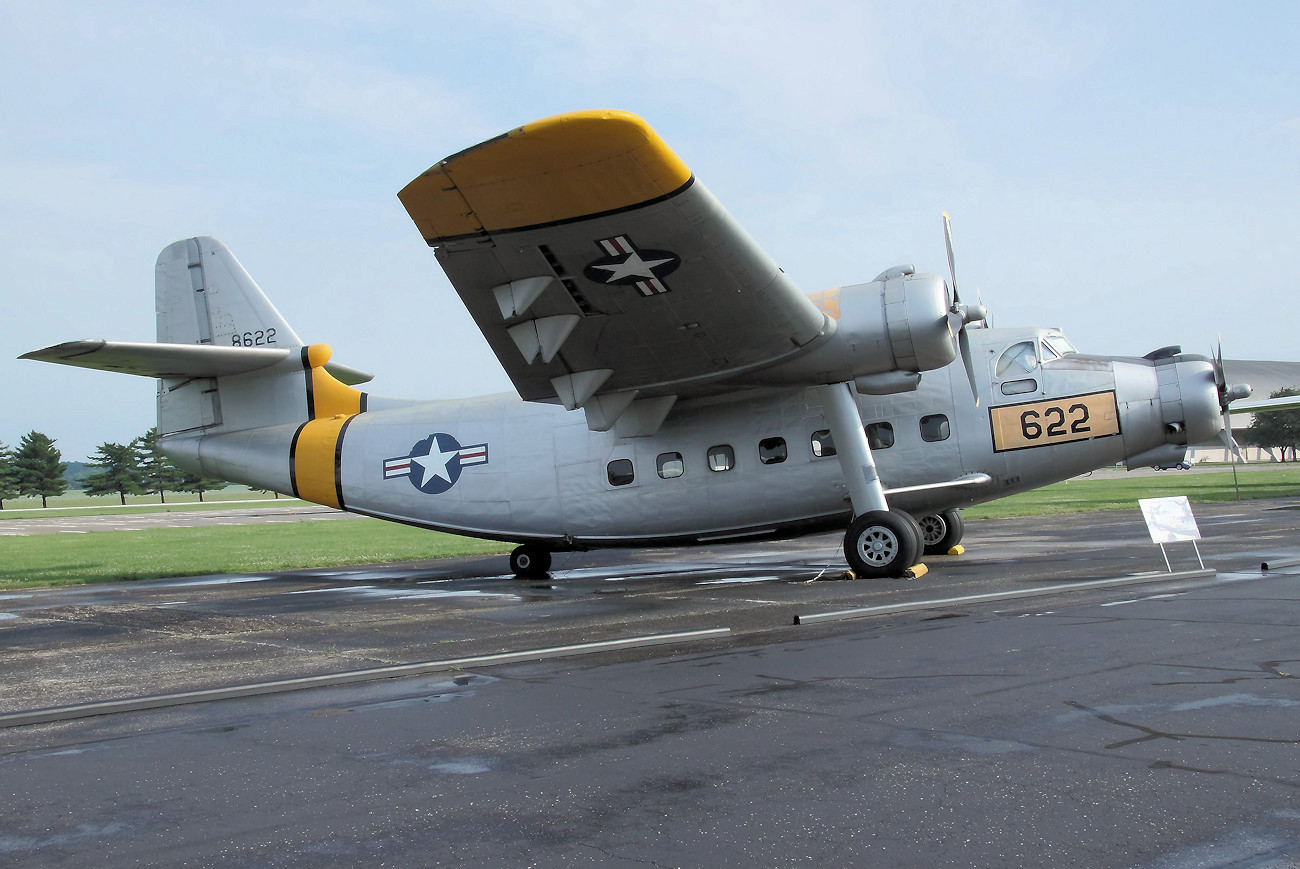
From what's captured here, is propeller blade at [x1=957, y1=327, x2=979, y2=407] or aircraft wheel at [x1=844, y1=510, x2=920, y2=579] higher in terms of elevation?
propeller blade at [x1=957, y1=327, x2=979, y2=407]

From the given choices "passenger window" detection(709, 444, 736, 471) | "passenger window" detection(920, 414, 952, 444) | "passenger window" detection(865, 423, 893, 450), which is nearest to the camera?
"passenger window" detection(920, 414, 952, 444)

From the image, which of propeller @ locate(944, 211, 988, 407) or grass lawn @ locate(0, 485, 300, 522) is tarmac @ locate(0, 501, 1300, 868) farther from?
grass lawn @ locate(0, 485, 300, 522)

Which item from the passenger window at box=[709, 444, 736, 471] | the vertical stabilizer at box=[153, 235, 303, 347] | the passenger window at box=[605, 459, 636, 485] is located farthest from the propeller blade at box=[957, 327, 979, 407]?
the vertical stabilizer at box=[153, 235, 303, 347]

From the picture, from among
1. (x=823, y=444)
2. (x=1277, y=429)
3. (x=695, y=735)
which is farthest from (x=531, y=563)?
(x=1277, y=429)

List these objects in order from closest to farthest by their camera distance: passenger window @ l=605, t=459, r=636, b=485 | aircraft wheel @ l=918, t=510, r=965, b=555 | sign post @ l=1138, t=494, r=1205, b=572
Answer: sign post @ l=1138, t=494, r=1205, b=572, passenger window @ l=605, t=459, r=636, b=485, aircraft wheel @ l=918, t=510, r=965, b=555

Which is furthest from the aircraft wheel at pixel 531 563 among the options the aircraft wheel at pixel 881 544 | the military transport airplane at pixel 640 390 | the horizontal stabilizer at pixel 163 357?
the aircraft wheel at pixel 881 544

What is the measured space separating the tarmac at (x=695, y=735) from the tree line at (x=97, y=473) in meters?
106

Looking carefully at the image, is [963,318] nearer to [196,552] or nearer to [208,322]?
[208,322]

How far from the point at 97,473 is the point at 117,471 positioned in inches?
284

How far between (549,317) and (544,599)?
3873mm

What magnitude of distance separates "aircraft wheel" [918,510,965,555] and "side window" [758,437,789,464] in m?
3.87

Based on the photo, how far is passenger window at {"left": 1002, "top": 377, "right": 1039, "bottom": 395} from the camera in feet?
47.9

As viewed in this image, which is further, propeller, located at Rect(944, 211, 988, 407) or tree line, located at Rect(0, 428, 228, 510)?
tree line, located at Rect(0, 428, 228, 510)

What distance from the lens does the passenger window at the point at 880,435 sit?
48.8ft
